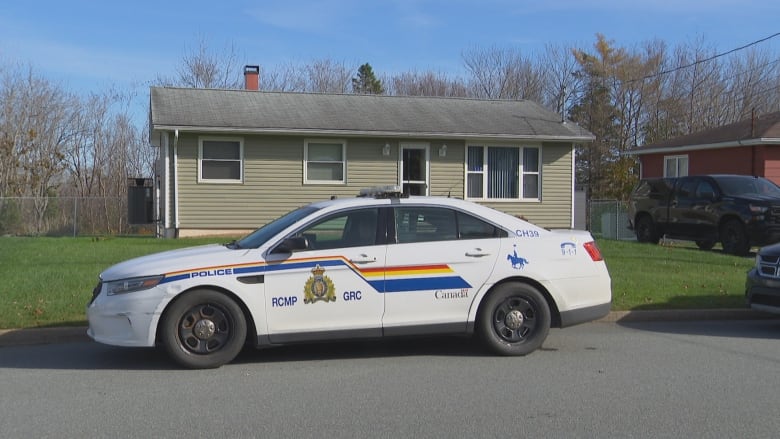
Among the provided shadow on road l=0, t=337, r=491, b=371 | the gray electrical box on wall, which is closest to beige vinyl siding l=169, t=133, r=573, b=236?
the gray electrical box on wall

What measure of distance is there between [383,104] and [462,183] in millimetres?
3589

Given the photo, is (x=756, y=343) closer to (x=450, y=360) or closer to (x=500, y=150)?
(x=450, y=360)

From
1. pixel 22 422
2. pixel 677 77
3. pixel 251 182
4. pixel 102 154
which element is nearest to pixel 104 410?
pixel 22 422

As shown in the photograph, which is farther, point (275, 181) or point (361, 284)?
point (275, 181)

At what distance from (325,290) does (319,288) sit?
6 cm

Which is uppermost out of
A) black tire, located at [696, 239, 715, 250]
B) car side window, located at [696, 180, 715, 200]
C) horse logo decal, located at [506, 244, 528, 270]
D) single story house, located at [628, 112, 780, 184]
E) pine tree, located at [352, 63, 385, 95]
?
pine tree, located at [352, 63, 385, 95]

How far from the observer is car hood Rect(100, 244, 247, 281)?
6.73 metres

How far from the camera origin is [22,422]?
5.30 metres

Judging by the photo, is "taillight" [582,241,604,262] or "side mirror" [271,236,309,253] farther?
"taillight" [582,241,604,262]

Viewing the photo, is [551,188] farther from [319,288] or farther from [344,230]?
[319,288]

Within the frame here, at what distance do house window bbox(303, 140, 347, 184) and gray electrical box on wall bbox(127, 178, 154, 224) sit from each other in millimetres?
4550

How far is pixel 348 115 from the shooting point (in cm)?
2091

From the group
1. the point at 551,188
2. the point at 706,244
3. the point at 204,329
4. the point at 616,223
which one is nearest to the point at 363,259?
the point at 204,329

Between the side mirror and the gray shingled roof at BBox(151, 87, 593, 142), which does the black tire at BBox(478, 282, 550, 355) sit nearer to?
the side mirror
